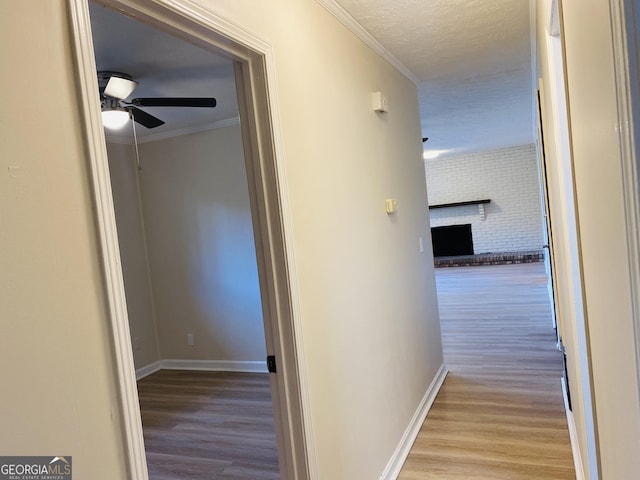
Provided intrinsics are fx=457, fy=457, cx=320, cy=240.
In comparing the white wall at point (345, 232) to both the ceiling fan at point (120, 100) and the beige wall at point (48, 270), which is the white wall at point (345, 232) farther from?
the ceiling fan at point (120, 100)

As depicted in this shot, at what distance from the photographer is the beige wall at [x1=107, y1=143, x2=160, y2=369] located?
4.70 meters

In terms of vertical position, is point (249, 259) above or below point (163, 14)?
below

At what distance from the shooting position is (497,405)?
3.26 m

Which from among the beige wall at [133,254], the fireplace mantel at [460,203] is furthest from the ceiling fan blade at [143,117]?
the fireplace mantel at [460,203]

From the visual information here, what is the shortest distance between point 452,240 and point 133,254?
776 cm

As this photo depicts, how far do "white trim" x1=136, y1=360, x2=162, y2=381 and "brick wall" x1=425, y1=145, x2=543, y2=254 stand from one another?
7.59 meters

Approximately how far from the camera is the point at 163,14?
121cm

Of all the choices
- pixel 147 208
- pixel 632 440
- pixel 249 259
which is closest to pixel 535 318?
pixel 249 259

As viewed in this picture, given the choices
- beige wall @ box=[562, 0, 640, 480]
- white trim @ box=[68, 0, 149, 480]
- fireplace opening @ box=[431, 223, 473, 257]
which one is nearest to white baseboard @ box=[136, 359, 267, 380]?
white trim @ box=[68, 0, 149, 480]

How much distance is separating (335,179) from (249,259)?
2667 mm

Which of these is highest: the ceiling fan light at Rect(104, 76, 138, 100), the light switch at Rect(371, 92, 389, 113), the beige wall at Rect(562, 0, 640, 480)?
the ceiling fan light at Rect(104, 76, 138, 100)

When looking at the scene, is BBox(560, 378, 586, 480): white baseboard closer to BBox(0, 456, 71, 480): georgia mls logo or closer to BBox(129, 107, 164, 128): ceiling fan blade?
BBox(0, 456, 71, 480): georgia mls logo

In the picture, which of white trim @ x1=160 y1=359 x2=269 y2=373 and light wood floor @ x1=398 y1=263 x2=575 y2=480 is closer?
light wood floor @ x1=398 y1=263 x2=575 y2=480

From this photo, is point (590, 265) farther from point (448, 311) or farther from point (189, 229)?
point (448, 311)
